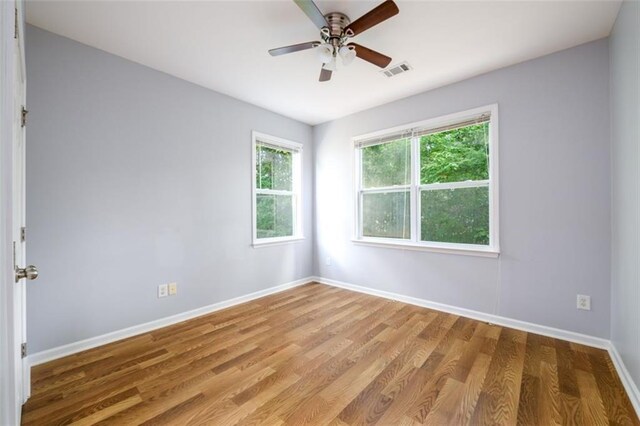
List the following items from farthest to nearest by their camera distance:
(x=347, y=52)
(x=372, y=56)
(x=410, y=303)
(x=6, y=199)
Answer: (x=410, y=303)
(x=372, y=56)
(x=347, y=52)
(x=6, y=199)

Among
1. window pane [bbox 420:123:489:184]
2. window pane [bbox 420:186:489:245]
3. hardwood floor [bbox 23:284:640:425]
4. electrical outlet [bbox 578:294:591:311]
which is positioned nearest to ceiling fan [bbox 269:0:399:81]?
window pane [bbox 420:123:489:184]

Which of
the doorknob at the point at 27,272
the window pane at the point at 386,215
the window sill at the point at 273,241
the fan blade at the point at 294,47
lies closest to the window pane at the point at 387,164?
the window pane at the point at 386,215

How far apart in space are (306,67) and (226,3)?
989mm

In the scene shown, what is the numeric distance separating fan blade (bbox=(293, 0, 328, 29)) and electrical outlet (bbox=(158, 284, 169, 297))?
2.75 metres

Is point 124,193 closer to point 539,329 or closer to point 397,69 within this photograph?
point 397,69

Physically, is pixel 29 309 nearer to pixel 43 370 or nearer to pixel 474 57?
pixel 43 370

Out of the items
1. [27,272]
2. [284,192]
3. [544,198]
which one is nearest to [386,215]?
[284,192]

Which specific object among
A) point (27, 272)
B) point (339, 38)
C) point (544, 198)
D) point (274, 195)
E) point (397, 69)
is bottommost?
point (27, 272)

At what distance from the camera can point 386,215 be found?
3.80 metres

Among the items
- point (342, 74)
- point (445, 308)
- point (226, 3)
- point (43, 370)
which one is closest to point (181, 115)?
point (226, 3)

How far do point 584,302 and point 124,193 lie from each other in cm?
426

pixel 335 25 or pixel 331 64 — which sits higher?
pixel 335 25

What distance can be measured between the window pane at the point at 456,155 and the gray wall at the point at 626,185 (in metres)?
0.98

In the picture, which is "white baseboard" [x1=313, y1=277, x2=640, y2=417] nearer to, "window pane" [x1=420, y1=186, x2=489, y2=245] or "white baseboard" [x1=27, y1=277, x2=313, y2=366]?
"window pane" [x1=420, y1=186, x2=489, y2=245]
